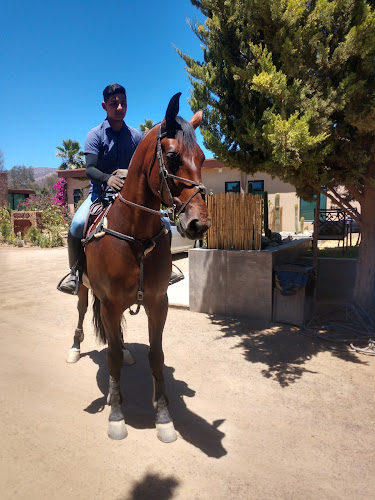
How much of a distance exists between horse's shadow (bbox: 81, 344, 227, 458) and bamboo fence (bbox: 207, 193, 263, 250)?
2.58 m

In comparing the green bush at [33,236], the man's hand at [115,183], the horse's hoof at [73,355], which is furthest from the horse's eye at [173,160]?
the green bush at [33,236]

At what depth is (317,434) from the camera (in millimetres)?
2854

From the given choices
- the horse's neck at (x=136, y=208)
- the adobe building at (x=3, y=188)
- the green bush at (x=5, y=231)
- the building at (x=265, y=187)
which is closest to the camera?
the horse's neck at (x=136, y=208)

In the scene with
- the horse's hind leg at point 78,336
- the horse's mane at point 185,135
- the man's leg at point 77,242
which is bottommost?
the horse's hind leg at point 78,336

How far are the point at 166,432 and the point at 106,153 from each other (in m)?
2.59

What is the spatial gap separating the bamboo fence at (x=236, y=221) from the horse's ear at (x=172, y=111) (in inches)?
142

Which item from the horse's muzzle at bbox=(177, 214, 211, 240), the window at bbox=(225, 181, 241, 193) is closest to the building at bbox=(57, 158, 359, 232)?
the window at bbox=(225, 181, 241, 193)

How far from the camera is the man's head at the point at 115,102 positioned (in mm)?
3178

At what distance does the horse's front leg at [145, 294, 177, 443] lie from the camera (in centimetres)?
284

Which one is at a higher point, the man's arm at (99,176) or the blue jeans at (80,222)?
the man's arm at (99,176)

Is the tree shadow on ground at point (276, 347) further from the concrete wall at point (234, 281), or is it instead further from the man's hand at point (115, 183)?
the man's hand at point (115, 183)

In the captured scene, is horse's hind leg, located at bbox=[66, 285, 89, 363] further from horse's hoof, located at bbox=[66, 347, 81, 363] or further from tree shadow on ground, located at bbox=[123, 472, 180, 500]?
tree shadow on ground, located at bbox=[123, 472, 180, 500]

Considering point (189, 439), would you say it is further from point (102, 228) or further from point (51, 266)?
point (51, 266)

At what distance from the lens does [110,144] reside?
11.0 feet
